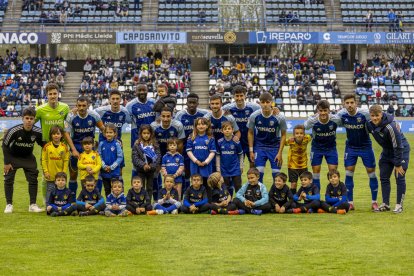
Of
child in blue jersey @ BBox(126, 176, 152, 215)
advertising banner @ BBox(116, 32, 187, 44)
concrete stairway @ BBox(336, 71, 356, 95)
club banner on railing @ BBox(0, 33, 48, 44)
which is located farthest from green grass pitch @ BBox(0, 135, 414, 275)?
club banner on railing @ BBox(0, 33, 48, 44)

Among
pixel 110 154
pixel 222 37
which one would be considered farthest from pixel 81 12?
pixel 110 154

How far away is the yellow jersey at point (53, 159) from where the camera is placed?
13.6 metres

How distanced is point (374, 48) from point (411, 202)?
49.5 meters

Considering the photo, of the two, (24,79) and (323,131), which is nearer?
(323,131)

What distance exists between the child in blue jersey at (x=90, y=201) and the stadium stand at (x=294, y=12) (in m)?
38.9

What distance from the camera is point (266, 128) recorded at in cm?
1421

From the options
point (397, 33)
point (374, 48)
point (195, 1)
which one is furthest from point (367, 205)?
point (374, 48)

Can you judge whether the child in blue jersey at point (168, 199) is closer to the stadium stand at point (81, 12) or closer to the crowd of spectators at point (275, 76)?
the crowd of spectators at point (275, 76)

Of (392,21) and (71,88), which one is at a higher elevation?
(392,21)

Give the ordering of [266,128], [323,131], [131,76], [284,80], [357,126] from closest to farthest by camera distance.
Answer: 1. [357,126]
2. [323,131]
3. [266,128]
4. [131,76]
5. [284,80]

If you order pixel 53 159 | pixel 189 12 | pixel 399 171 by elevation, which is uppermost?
pixel 189 12

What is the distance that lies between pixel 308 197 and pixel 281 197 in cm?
42

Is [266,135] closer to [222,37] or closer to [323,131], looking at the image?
[323,131]

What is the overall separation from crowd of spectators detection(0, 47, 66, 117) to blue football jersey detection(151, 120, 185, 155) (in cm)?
3033
